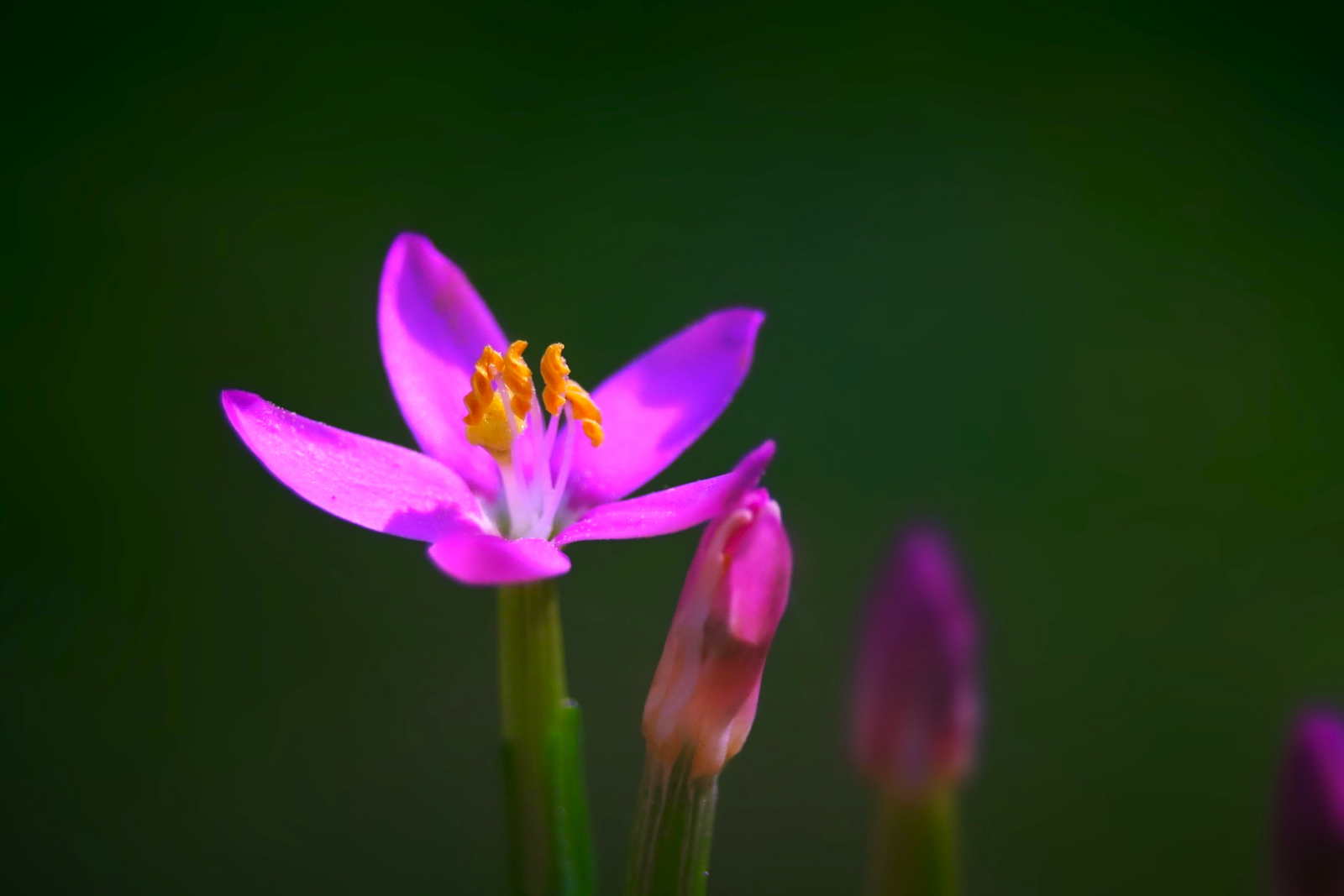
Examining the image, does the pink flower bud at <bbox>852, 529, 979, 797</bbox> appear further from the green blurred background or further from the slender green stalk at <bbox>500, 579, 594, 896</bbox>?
the green blurred background

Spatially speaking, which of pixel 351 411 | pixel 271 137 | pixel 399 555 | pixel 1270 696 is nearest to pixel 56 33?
pixel 271 137

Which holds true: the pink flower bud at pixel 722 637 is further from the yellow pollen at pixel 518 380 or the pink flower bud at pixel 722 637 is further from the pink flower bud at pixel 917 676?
the yellow pollen at pixel 518 380

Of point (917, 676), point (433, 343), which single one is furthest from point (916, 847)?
point (433, 343)

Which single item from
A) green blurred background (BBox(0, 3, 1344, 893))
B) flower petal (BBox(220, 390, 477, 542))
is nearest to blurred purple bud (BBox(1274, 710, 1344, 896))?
flower petal (BBox(220, 390, 477, 542))

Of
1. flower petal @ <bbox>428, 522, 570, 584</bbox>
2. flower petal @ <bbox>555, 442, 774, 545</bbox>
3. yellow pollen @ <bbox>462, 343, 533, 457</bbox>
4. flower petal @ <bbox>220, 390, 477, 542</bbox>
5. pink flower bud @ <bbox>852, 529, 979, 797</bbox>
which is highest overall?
yellow pollen @ <bbox>462, 343, 533, 457</bbox>

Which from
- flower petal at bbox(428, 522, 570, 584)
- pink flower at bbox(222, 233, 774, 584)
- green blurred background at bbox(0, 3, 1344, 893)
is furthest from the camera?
green blurred background at bbox(0, 3, 1344, 893)

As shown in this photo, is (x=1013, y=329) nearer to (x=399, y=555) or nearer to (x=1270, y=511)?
(x=1270, y=511)

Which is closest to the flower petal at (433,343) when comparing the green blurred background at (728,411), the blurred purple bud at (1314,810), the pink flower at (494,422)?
the pink flower at (494,422)

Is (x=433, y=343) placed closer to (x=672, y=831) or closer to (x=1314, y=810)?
(x=672, y=831)
